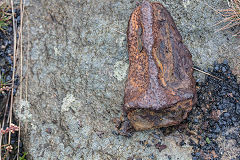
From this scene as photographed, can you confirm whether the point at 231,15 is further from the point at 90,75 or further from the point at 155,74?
the point at 90,75

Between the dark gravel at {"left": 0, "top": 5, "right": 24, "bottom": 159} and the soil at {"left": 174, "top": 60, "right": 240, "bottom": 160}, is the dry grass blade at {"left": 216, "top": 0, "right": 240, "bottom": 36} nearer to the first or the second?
the soil at {"left": 174, "top": 60, "right": 240, "bottom": 160}

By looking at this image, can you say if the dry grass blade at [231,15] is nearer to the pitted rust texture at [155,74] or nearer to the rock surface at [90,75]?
the rock surface at [90,75]

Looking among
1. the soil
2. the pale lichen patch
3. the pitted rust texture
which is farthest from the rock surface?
the pitted rust texture

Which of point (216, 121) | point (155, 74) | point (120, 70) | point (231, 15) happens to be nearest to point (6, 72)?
point (120, 70)

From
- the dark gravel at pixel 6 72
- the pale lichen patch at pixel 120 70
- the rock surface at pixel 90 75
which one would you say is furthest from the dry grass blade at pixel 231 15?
the dark gravel at pixel 6 72

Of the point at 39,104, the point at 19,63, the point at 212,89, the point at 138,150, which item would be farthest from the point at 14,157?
the point at 212,89

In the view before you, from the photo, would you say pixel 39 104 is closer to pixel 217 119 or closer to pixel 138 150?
pixel 138 150
